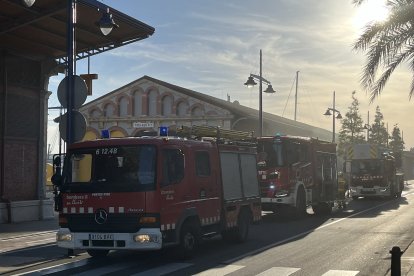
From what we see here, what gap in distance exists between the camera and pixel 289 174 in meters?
20.2

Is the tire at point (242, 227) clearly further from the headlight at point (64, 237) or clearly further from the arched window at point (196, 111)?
the arched window at point (196, 111)

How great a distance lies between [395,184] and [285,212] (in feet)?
58.7

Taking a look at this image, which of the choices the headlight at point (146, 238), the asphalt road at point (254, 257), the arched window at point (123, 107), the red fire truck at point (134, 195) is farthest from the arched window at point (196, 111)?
the headlight at point (146, 238)

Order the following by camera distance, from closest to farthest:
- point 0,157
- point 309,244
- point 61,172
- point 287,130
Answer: point 61,172 < point 309,244 < point 0,157 < point 287,130

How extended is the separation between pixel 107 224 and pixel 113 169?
1.02 m

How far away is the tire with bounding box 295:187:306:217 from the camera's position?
67.9 ft

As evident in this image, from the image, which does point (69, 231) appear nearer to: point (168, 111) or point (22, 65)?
point (22, 65)

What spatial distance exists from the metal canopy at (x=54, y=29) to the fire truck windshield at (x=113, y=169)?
5.73m

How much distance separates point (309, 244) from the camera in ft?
44.4

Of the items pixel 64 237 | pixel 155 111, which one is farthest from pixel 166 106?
pixel 64 237

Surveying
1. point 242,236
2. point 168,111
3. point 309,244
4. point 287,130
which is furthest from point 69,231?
point 287,130

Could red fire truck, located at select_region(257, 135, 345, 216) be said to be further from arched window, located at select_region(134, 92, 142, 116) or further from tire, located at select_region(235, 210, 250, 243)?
arched window, located at select_region(134, 92, 142, 116)

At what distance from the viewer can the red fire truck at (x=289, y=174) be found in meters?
20.2

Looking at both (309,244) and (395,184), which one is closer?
(309,244)
